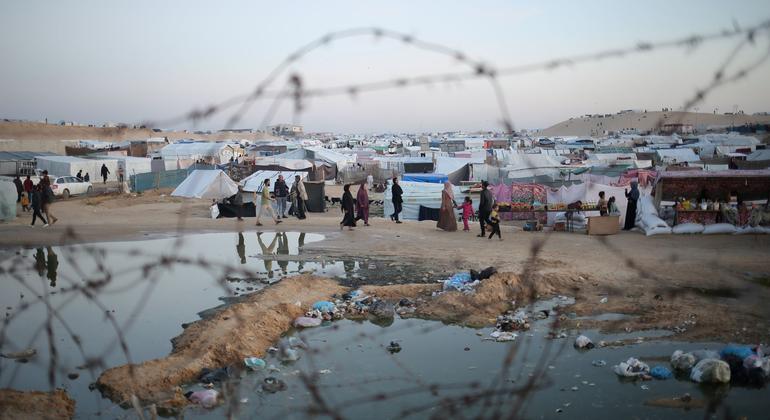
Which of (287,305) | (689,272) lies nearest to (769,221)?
(689,272)

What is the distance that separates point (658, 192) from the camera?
13711 mm

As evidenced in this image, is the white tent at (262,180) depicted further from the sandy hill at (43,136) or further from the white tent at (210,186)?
the sandy hill at (43,136)

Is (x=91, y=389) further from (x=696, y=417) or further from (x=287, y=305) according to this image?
(x=696, y=417)

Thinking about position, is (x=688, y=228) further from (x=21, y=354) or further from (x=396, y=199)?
(x=21, y=354)

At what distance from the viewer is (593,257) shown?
10.8 m

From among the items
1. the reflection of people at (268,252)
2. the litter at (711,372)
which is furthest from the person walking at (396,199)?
the litter at (711,372)

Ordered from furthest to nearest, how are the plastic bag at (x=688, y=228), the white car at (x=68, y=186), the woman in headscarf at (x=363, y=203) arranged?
the white car at (x=68, y=186) → the woman in headscarf at (x=363, y=203) → the plastic bag at (x=688, y=228)

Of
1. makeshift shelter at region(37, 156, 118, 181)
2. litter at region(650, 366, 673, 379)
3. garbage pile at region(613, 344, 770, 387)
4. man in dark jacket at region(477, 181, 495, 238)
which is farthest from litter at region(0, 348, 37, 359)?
makeshift shelter at region(37, 156, 118, 181)

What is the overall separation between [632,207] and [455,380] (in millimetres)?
9151

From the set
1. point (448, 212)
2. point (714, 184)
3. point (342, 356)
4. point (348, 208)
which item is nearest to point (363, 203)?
point (348, 208)

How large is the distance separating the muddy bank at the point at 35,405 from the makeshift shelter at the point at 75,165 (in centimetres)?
2676

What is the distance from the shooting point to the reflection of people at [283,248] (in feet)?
35.3

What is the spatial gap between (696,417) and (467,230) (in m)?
9.52

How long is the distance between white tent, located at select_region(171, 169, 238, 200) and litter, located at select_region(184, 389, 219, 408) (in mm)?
13793
